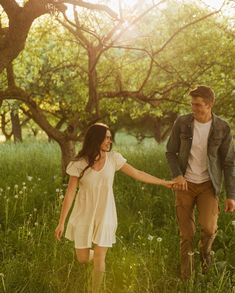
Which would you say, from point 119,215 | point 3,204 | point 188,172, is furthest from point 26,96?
point 188,172

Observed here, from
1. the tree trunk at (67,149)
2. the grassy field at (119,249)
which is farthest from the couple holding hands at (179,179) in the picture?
the tree trunk at (67,149)

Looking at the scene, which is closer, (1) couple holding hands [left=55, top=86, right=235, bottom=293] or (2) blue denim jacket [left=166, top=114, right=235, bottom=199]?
(1) couple holding hands [left=55, top=86, right=235, bottom=293]

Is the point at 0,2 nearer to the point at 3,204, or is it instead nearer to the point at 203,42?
the point at 3,204

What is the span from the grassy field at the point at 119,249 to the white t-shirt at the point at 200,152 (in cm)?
89

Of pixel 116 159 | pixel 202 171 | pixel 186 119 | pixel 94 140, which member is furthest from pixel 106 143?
pixel 202 171

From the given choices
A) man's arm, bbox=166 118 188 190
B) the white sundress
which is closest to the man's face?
man's arm, bbox=166 118 188 190

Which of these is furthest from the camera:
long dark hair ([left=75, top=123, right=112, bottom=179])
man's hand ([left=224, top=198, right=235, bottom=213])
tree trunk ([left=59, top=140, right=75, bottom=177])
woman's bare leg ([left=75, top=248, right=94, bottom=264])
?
tree trunk ([left=59, top=140, right=75, bottom=177])

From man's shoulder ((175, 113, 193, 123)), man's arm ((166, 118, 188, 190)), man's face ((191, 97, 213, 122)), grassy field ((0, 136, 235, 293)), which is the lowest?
grassy field ((0, 136, 235, 293))

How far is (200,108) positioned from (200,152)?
54 cm

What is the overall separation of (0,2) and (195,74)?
6.20 m

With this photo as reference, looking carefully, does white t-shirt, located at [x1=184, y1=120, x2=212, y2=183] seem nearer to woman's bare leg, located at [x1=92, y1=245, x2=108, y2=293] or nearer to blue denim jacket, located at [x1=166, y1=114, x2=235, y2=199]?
blue denim jacket, located at [x1=166, y1=114, x2=235, y2=199]

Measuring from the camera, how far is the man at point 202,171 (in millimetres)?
5629

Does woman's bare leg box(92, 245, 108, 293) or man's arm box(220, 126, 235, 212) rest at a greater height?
man's arm box(220, 126, 235, 212)

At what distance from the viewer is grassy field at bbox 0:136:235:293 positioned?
507cm
